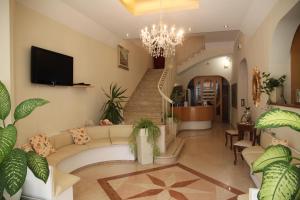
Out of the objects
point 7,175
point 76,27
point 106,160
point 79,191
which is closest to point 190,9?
point 76,27

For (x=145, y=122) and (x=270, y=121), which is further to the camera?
(x=145, y=122)

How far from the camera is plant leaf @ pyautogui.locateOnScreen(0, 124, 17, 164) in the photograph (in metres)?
1.79

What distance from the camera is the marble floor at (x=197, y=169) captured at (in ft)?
12.7

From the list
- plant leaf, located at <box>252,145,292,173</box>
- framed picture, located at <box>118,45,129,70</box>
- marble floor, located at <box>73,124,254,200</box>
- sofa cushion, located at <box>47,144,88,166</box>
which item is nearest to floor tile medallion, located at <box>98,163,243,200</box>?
marble floor, located at <box>73,124,254,200</box>

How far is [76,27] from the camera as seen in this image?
5.61 metres

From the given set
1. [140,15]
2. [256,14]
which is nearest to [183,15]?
[140,15]

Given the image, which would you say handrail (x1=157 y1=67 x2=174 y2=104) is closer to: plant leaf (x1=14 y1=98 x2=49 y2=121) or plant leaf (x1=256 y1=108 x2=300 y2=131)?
plant leaf (x1=14 y1=98 x2=49 y2=121)

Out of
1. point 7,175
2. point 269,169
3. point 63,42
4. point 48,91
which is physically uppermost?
point 63,42

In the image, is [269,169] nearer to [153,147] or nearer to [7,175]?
[7,175]

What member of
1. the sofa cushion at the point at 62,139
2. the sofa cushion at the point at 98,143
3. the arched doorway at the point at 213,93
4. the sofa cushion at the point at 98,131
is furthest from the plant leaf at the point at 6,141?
the arched doorway at the point at 213,93

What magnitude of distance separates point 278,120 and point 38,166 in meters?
2.00

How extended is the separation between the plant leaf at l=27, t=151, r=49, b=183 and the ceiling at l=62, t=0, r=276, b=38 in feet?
12.3

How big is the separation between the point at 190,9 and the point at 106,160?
4.02m

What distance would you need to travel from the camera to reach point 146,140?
17.3 ft
